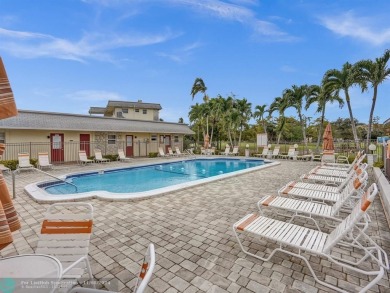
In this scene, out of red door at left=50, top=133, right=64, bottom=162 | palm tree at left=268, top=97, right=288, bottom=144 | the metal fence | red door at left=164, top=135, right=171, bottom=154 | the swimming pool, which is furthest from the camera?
red door at left=164, top=135, right=171, bottom=154

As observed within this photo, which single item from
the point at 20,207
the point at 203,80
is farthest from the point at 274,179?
the point at 203,80

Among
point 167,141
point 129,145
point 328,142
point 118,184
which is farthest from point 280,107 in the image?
point 118,184

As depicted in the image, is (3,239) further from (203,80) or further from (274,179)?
(203,80)

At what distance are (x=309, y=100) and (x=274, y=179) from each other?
14262mm

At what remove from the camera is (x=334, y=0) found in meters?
10.7

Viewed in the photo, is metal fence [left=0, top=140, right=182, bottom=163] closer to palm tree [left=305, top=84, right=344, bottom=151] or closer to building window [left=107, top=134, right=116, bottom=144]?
building window [left=107, top=134, right=116, bottom=144]

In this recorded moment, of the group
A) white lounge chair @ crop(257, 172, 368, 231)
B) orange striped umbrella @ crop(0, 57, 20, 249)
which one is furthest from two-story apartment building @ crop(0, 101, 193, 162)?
white lounge chair @ crop(257, 172, 368, 231)

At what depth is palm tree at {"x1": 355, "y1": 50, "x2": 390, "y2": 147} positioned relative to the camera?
1330 centimetres

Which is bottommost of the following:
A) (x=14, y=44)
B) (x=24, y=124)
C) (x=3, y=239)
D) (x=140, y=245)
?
(x=140, y=245)

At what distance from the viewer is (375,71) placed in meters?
13.4

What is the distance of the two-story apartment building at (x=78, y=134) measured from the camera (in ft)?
47.1

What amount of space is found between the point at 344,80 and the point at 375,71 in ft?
6.86

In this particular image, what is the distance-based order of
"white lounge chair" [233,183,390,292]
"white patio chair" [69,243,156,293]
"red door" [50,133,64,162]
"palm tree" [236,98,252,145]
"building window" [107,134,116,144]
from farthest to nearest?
"palm tree" [236,98,252,145], "building window" [107,134,116,144], "red door" [50,133,64,162], "white lounge chair" [233,183,390,292], "white patio chair" [69,243,156,293]

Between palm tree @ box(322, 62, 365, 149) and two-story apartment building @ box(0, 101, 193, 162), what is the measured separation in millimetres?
15161
